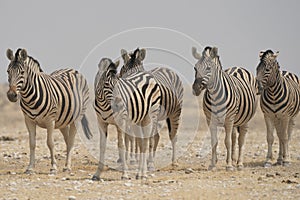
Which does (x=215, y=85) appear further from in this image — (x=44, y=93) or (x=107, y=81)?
(x=44, y=93)

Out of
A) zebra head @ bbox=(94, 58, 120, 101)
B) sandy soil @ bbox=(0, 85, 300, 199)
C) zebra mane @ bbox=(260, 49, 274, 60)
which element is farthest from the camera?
zebra mane @ bbox=(260, 49, 274, 60)

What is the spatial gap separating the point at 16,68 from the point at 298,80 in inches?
277

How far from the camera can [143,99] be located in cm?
1042

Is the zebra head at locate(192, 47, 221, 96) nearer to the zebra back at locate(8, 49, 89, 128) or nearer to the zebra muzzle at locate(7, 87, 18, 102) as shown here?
the zebra back at locate(8, 49, 89, 128)

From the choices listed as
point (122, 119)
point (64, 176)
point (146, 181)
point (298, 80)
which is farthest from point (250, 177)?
point (298, 80)

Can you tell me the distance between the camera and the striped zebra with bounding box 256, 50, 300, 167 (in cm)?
1223

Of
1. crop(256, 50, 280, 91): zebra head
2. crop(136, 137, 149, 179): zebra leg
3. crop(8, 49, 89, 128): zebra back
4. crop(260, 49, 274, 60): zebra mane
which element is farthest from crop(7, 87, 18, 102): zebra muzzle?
crop(260, 49, 274, 60): zebra mane

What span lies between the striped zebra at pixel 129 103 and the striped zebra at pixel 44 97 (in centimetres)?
124

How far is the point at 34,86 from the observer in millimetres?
10820

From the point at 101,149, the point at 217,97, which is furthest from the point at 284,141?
the point at 101,149

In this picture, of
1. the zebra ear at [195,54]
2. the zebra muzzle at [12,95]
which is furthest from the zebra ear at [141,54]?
the zebra muzzle at [12,95]

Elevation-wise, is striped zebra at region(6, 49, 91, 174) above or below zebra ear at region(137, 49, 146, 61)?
below

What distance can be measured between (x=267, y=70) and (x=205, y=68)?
1768 mm

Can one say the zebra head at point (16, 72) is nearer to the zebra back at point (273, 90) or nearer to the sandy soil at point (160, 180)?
the sandy soil at point (160, 180)
